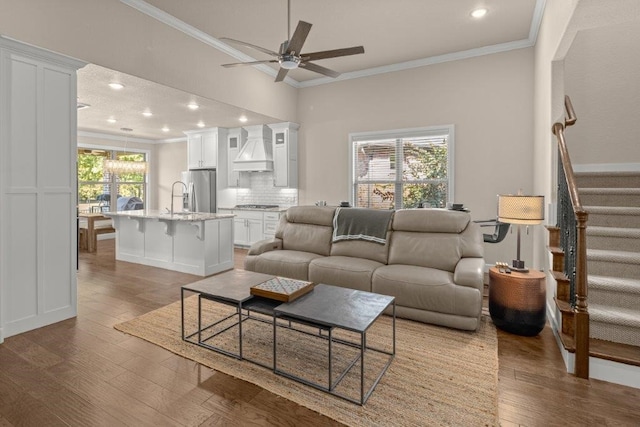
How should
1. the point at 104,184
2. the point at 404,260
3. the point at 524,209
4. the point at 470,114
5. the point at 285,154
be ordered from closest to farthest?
the point at 524,209
the point at 404,260
the point at 470,114
the point at 285,154
the point at 104,184

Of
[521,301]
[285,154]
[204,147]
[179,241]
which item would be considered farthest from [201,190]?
[521,301]

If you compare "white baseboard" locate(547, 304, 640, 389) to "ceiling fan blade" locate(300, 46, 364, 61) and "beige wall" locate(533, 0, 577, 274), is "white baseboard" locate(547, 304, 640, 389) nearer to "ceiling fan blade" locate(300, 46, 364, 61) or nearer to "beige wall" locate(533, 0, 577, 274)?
"beige wall" locate(533, 0, 577, 274)

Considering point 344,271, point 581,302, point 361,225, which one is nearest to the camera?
point 581,302

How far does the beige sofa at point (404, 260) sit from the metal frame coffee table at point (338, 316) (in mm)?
694

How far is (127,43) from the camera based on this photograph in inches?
147

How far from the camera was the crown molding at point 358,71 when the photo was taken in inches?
154

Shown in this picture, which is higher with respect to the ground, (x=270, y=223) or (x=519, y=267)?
(x=270, y=223)

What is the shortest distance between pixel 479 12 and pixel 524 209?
267 cm

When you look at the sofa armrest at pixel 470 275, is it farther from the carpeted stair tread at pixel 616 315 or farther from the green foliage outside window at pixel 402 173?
the green foliage outside window at pixel 402 173

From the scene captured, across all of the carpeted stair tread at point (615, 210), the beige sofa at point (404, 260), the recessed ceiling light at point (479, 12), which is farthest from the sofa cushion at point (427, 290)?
the recessed ceiling light at point (479, 12)

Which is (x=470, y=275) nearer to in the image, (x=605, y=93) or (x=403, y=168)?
(x=605, y=93)

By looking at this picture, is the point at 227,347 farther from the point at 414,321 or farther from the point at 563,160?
the point at 563,160

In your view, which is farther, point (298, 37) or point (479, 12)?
point (479, 12)

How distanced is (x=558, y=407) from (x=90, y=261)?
21.6 feet
